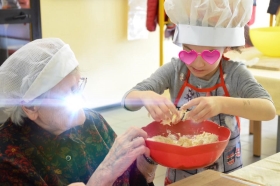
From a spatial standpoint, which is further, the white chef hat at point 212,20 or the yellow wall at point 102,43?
the yellow wall at point 102,43

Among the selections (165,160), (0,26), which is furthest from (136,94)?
(0,26)

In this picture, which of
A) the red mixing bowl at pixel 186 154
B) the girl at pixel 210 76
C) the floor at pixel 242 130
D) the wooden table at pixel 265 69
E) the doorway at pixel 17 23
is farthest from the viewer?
the doorway at pixel 17 23

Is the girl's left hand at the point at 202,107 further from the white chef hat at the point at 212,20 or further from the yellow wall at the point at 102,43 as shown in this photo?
the yellow wall at the point at 102,43

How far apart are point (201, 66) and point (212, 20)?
0.59 ft

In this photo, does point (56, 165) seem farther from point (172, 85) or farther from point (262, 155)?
point (262, 155)

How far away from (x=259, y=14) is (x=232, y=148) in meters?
5.11

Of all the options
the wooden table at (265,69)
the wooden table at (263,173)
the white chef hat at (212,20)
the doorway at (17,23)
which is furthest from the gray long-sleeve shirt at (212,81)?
the doorway at (17,23)

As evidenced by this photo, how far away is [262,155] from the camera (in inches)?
116

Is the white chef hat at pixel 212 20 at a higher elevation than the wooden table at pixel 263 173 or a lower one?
higher

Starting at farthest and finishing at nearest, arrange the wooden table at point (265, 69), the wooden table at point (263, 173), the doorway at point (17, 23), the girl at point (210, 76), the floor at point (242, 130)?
the doorway at point (17, 23) → the floor at point (242, 130) → the wooden table at point (265, 69) → the girl at point (210, 76) → the wooden table at point (263, 173)

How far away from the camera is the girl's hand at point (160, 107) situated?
3.92ft

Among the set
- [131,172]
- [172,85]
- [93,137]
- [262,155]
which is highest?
[172,85]

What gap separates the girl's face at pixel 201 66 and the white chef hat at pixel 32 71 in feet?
1.45

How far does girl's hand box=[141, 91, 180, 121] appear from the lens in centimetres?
119
